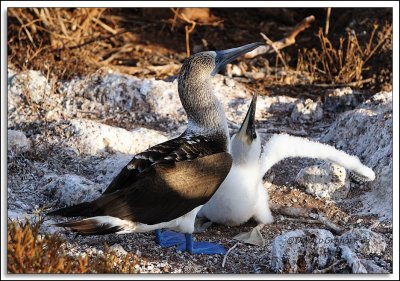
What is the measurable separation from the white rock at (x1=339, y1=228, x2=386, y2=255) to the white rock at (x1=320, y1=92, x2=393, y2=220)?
497 millimetres

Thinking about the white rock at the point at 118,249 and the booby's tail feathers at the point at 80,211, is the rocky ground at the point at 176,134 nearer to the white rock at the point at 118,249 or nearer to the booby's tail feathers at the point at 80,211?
the white rock at the point at 118,249

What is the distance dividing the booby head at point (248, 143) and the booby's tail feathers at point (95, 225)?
1218mm

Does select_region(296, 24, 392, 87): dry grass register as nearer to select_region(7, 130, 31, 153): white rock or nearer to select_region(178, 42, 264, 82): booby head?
select_region(178, 42, 264, 82): booby head

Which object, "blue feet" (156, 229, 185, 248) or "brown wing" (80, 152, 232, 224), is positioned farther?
"blue feet" (156, 229, 185, 248)

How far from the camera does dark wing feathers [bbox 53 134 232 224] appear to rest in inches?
176

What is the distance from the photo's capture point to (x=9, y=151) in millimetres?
6027

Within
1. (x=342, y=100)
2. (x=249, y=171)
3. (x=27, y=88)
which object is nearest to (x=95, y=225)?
(x=249, y=171)

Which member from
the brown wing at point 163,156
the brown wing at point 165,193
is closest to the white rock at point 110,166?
the brown wing at point 163,156

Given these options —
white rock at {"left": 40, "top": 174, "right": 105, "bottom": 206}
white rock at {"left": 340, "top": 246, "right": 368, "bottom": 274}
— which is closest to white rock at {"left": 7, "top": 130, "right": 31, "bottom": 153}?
white rock at {"left": 40, "top": 174, "right": 105, "bottom": 206}

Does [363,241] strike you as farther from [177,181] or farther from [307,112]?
[307,112]

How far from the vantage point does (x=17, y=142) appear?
6.14m

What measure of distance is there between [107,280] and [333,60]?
14.8ft

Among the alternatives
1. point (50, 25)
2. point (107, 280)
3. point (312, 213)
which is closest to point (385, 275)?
point (312, 213)

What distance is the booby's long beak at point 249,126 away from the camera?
5336mm
